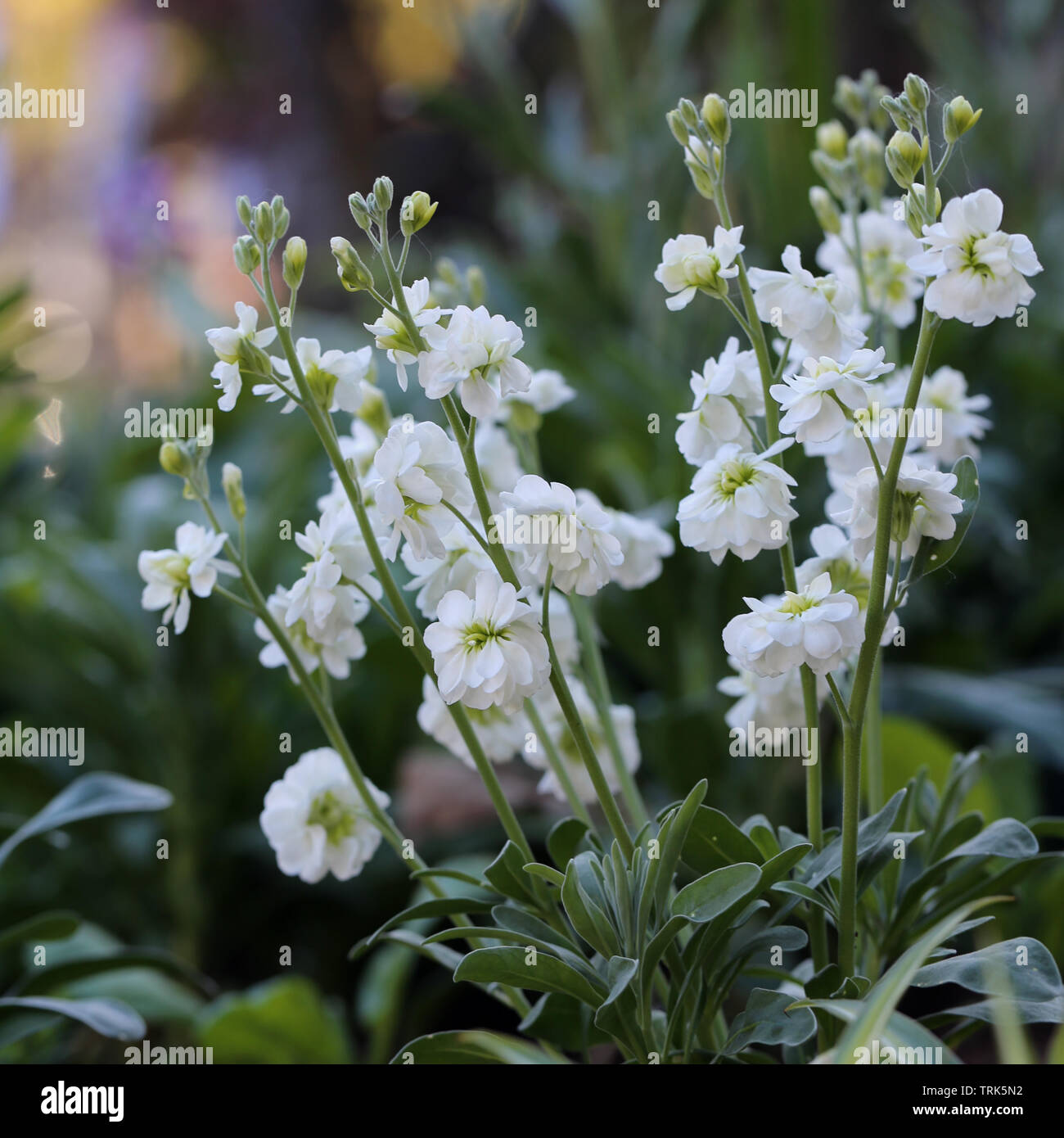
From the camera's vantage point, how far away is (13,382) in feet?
3.59

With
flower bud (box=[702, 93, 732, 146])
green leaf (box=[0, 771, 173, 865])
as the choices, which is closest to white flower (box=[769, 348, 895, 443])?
flower bud (box=[702, 93, 732, 146])

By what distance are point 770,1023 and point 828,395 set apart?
255 mm

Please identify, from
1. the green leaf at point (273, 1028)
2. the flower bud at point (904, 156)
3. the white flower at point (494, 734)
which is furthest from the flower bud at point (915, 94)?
the green leaf at point (273, 1028)

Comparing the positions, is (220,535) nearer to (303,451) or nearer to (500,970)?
(500,970)

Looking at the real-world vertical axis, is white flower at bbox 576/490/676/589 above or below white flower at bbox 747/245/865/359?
below

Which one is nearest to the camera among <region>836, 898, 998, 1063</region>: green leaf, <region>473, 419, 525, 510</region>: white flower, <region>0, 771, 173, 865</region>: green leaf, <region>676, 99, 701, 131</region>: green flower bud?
<region>836, 898, 998, 1063</region>: green leaf

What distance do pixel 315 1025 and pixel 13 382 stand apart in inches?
28.2

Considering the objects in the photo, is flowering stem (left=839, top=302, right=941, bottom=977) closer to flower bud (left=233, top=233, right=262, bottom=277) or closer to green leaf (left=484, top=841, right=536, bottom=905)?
green leaf (left=484, top=841, right=536, bottom=905)

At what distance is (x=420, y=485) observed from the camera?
396 millimetres

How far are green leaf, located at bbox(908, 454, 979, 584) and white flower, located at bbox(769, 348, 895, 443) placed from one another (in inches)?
2.5

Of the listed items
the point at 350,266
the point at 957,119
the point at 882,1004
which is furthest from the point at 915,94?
the point at 882,1004

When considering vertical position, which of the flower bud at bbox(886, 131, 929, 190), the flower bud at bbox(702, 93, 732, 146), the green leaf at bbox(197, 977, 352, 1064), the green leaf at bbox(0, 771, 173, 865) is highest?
the flower bud at bbox(702, 93, 732, 146)

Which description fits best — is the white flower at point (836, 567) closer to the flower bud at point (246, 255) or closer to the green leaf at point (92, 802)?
the flower bud at point (246, 255)

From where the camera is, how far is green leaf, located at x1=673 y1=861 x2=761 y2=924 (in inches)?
16.5
